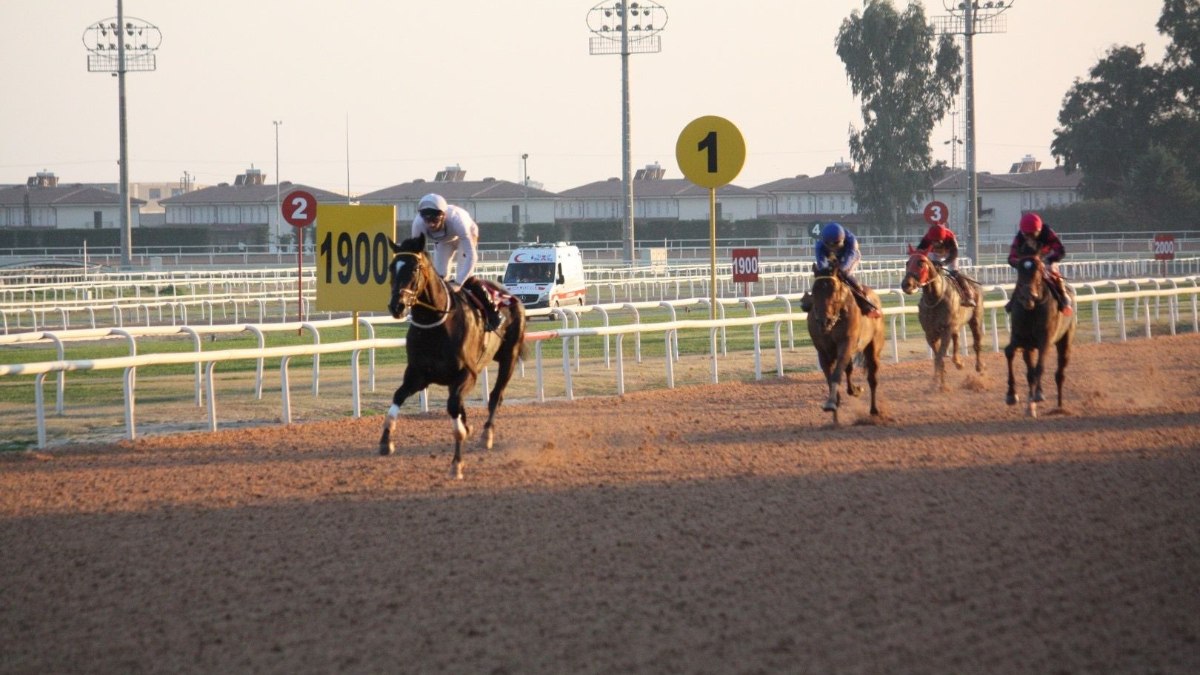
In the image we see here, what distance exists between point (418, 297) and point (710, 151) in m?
6.75

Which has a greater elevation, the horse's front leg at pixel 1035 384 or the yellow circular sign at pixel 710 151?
the yellow circular sign at pixel 710 151

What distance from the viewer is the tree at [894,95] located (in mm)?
65938

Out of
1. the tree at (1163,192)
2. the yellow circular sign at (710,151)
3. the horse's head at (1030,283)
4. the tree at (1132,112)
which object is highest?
the tree at (1132,112)

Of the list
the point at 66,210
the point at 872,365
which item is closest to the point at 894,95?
the point at 66,210

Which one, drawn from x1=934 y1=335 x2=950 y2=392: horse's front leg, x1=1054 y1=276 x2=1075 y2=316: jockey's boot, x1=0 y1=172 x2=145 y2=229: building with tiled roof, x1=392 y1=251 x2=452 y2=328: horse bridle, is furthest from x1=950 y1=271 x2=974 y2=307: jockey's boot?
x1=0 y1=172 x2=145 y2=229: building with tiled roof

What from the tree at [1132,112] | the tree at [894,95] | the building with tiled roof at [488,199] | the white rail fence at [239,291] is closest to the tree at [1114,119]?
the tree at [1132,112]

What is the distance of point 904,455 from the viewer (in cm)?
1048

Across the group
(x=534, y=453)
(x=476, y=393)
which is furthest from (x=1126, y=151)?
(x=534, y=453)

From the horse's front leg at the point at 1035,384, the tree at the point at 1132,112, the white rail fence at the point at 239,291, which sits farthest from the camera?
the tree at the point at 1132,112

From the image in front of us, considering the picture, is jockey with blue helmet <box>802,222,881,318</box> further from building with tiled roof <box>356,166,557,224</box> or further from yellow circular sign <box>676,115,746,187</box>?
building with tiled roof <box>356,166,557,224</box>

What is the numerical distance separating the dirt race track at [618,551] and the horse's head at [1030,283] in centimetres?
124

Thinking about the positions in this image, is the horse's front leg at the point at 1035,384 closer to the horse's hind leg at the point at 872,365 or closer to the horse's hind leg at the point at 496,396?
the horse's hind leg at the point at 872,365

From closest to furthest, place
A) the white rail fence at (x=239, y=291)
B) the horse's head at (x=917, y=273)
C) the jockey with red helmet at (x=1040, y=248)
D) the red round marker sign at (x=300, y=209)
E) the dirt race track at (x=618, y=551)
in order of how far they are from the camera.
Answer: the dirt race track at (x=618, y=551), the jockey with red helmet at (x=1040, y=248), the horse's head at (x=917, y=273), the red round marker sign at (x=300, y=209), the white rail fence at (x=239, y=291)

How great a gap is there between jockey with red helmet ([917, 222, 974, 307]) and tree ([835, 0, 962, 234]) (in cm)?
5058
